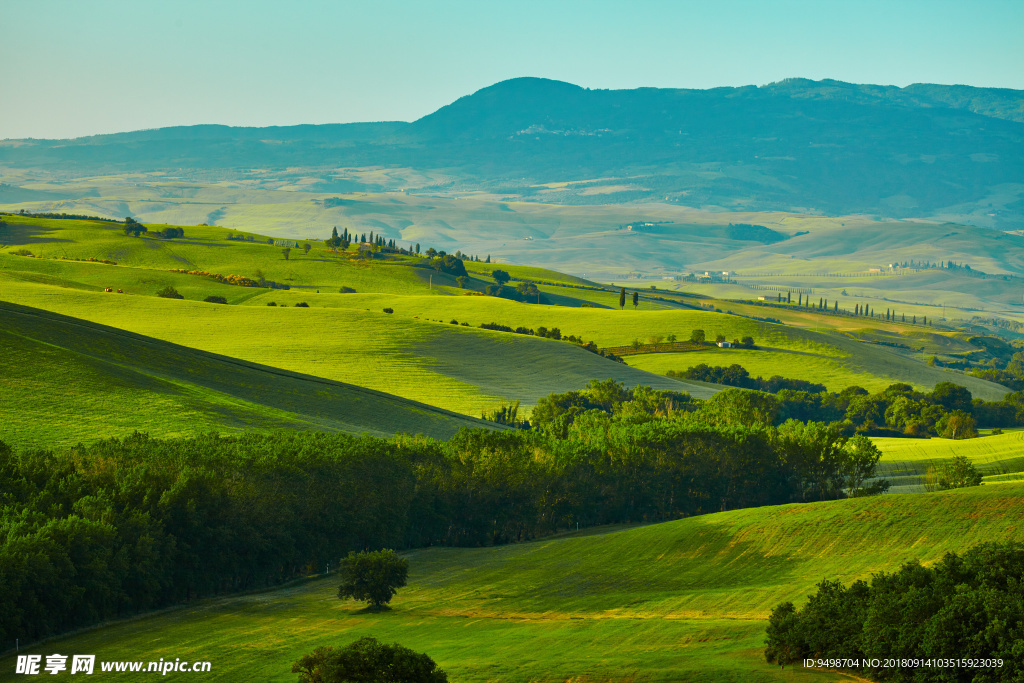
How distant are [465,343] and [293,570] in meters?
113

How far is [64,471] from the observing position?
211ft

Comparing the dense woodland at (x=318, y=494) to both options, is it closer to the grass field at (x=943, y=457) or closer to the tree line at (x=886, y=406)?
the grass field at (x=943, y=457)

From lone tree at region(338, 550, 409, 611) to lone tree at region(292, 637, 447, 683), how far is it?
22917 millimetres

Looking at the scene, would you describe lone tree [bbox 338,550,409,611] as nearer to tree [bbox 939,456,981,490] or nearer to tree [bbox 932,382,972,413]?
tree [bbox 939,456,981,490]

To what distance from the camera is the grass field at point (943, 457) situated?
4063 inches

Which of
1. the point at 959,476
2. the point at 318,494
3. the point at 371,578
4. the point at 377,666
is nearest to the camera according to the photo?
the point at 377,666

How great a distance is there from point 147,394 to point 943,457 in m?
80.0

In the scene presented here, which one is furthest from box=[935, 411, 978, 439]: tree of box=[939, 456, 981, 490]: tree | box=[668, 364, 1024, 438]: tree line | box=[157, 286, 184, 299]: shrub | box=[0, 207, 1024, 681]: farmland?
box=[157, 286, 184, 299]: shrub

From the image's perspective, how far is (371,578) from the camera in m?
58.2

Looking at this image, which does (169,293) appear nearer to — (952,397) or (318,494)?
(952,397)

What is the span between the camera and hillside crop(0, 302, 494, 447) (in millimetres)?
81375

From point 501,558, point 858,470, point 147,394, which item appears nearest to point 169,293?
point 147,394

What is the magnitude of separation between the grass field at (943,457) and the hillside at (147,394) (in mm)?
43050

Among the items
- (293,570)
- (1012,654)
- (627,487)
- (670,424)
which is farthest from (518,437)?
(1012,654)
